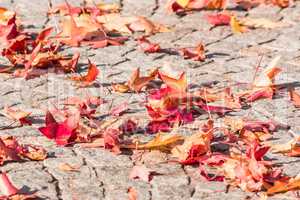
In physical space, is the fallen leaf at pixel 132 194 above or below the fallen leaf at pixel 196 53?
below

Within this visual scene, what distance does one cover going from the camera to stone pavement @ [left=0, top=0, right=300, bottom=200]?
135 inches

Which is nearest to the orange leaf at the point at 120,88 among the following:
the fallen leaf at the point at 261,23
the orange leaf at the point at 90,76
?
the orange leaf at the point at 90,76

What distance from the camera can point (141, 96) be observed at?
434cm

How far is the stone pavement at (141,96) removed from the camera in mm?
3418

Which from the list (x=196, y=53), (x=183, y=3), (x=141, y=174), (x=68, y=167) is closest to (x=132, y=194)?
(x=141, y=174)

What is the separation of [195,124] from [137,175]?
60cm

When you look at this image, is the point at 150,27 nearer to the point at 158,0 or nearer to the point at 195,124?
the point at 158,0

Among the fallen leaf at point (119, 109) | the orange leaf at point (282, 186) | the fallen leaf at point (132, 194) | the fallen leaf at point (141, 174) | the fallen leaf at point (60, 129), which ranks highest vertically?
the fallen leaf at point (119, 109)

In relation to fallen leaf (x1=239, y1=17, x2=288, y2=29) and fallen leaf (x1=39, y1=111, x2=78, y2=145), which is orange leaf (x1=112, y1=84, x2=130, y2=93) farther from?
fallen leaf (x1=239, y1=17, x2=288, y2=29)

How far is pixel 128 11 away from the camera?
563 cm

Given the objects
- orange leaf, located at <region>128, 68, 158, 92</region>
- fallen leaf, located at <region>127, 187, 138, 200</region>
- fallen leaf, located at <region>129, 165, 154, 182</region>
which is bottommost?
fallen leaf, located at <region>127, 187, 138, 200</region>

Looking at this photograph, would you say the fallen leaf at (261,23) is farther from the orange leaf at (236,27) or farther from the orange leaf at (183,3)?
the orange leaf at (183,3)

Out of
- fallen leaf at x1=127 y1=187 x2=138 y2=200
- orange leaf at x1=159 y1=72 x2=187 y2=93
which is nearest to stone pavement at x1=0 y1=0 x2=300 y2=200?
fallen leaf at x1=127 y1=187 x2=138 y2=200

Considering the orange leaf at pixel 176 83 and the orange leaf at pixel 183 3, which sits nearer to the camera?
the orange leaf at pixel 176 83
